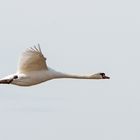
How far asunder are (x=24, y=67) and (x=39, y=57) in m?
1.94

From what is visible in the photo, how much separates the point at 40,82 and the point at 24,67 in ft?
4.40

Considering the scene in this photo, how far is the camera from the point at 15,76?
4407 inches

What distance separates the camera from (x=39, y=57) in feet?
362

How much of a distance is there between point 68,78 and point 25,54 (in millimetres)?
3638

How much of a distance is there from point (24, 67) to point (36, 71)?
80 centimetres

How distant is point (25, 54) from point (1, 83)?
2.97 metres

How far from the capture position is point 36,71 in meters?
112

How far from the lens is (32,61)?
11106cm

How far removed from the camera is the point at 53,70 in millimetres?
112000

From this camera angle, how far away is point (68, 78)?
11294 centimetres

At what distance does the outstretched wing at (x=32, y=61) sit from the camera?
110000 mm

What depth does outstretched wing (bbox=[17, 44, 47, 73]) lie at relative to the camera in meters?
110

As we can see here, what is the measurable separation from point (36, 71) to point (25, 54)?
148 centimetres

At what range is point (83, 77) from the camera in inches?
4473
